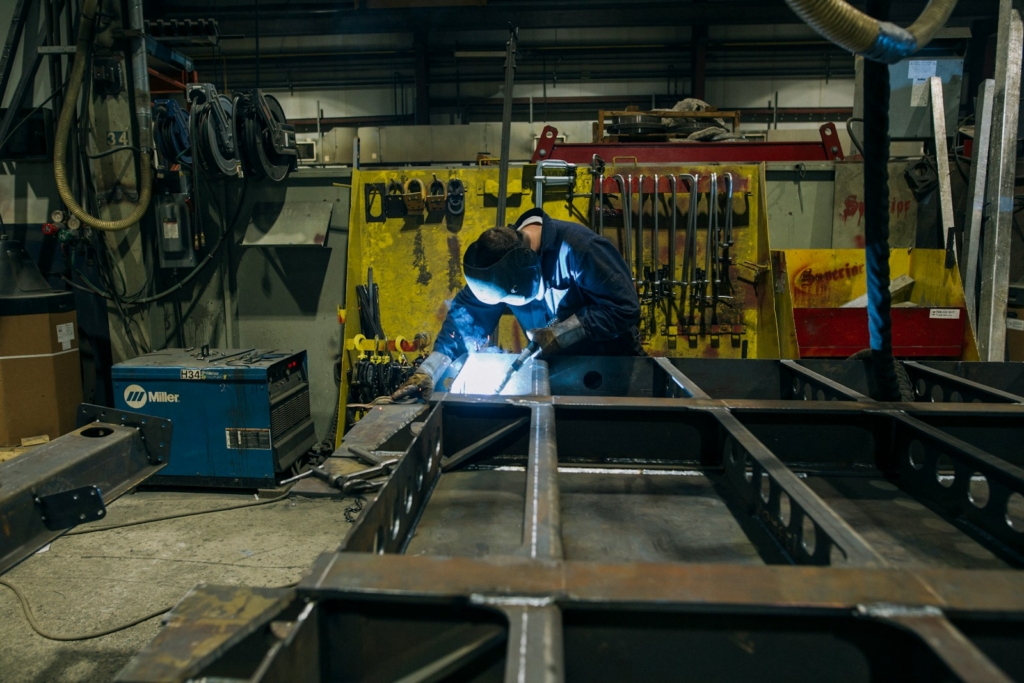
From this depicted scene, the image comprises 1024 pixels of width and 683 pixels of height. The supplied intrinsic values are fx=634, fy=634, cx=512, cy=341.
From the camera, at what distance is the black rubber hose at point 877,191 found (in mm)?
1375

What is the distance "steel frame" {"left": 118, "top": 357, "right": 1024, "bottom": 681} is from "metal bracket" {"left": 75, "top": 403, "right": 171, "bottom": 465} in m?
0.56

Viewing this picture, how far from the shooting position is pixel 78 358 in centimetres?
456

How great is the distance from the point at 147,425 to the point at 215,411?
8.00 feet

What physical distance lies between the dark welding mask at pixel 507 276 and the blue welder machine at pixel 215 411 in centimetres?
203

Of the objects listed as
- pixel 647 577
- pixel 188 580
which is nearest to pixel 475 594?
pixel 647 577

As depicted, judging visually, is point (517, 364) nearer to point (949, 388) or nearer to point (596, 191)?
point (949, 388)

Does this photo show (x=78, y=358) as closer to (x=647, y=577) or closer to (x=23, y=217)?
(x=23, y=217)

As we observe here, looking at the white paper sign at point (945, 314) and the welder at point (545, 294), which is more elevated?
the welder at point (545, 294)

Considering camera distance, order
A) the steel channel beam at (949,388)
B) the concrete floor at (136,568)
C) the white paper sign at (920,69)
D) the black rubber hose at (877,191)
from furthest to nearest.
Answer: the white paper sign at (920,69) < the concrete floor at (136,568) < the steel channel beam at (949,388) < the black rubber hose at (877,191)

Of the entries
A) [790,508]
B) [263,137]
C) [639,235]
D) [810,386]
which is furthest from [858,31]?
[263,137]

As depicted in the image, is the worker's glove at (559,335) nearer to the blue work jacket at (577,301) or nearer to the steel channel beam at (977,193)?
the blue work jacket at (577,301)

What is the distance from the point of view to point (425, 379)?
8.57 feet

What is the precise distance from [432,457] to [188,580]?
224 cm

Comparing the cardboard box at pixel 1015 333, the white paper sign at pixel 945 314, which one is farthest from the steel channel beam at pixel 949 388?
the cardboard box at pixel 1015 333
